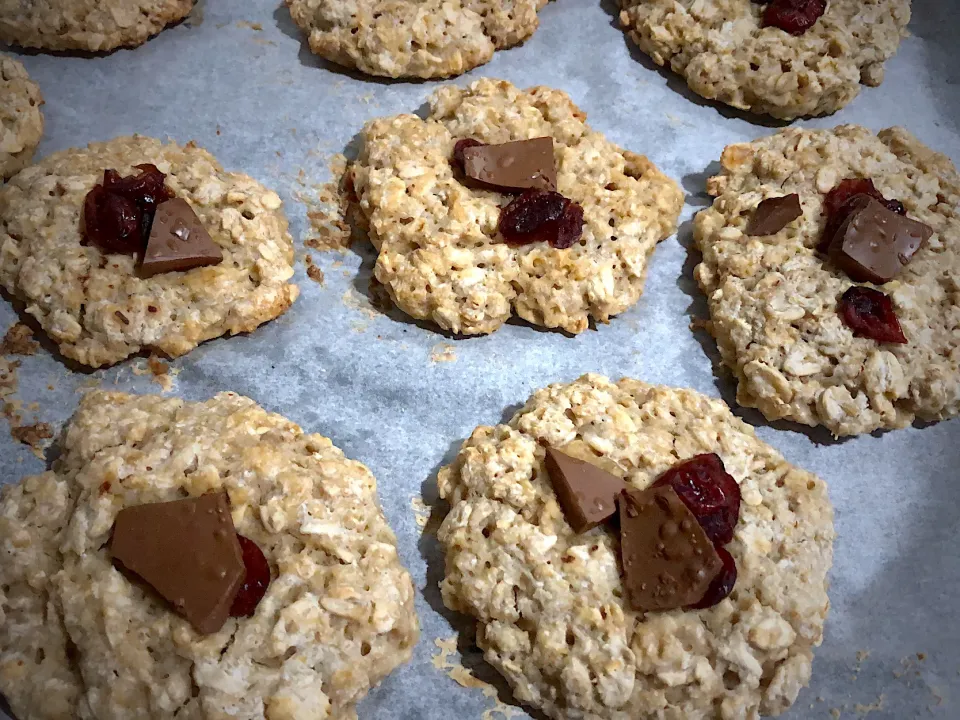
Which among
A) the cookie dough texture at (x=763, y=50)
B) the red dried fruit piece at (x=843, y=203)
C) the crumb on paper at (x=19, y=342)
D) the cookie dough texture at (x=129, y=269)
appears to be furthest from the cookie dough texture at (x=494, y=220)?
the crumb on paper at (x=19, y=342)

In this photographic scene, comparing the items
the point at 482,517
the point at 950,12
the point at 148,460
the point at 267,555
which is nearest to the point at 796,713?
the point at 482,517

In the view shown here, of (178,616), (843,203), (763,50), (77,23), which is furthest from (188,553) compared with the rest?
(763,50)

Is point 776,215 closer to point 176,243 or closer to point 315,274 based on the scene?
point 315,274

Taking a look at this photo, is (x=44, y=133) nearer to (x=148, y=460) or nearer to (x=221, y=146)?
(x=221, y=146)

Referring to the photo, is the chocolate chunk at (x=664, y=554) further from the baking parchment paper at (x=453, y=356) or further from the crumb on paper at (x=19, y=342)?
the crumb on paper at (x=19, y=342)

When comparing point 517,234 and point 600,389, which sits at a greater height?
point 517,234
